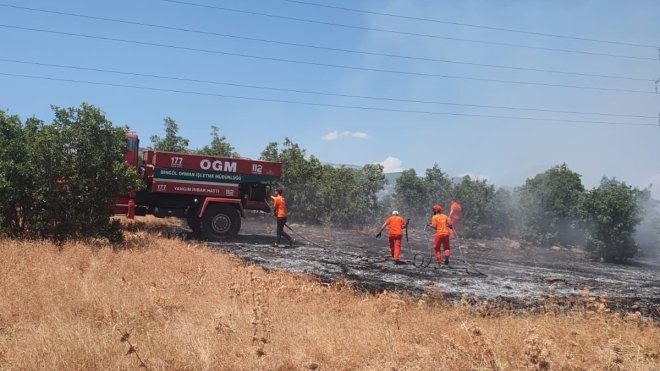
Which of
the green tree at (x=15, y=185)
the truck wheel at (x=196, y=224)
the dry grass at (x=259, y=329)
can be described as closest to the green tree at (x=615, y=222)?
the dry grass at (x=259, y=329)

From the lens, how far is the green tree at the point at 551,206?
21.8 metres

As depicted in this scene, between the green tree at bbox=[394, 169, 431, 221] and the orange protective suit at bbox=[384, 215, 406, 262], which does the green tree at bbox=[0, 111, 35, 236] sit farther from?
the green tree at bbox=[394, 169, 431, 221]

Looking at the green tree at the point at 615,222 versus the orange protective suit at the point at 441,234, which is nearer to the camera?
the orange protective suit at the point at 441,234

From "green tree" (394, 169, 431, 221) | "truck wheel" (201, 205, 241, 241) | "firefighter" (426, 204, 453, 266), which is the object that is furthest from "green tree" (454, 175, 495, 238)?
"truck wheel" (201, 205, 241, 241)

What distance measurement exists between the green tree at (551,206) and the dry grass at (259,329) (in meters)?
17.0

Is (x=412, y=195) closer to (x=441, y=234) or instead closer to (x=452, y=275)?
(x=441, y=234)

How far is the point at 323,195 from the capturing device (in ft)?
76.0

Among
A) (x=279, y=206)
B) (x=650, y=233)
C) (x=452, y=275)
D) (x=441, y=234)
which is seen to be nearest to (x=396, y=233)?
(x=441, y=234)

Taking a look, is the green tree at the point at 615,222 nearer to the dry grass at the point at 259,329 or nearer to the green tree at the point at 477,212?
the green tree at the point at 477,212

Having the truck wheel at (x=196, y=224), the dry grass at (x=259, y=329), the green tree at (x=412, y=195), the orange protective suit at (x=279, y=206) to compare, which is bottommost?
the dry grass at (x=259, y=329)

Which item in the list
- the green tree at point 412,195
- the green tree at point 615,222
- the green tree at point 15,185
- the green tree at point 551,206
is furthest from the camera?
the green tree at point 412,195

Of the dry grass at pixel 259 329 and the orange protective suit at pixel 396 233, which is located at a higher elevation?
the orange protective suit at pixel 396 233

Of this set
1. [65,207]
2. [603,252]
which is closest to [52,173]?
[65,207]

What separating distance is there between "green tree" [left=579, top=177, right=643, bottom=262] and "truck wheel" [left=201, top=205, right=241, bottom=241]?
45.0 feet
